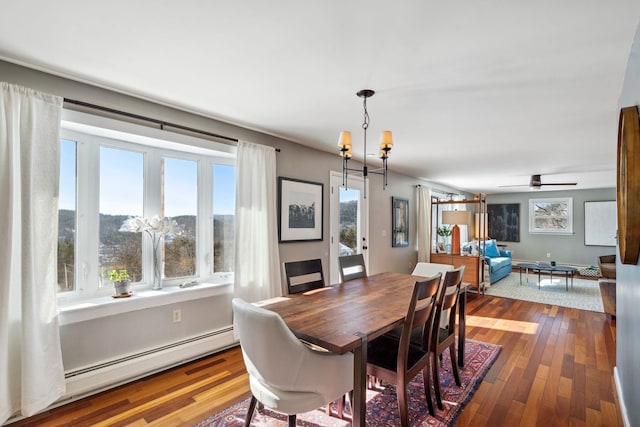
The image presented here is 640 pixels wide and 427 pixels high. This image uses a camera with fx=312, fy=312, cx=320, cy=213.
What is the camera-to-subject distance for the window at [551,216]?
849 centimetres

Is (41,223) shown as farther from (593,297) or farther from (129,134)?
(593,297)

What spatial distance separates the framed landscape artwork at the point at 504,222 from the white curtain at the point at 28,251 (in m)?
10.4

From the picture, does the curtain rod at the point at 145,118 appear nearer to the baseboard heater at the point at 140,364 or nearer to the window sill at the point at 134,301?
the window sill at the point at 134,301

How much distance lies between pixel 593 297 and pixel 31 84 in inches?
309

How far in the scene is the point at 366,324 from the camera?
170cm

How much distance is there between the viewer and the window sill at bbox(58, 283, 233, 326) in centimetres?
219

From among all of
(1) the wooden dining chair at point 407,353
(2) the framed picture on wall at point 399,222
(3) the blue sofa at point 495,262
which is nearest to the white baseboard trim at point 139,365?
(1) the wooden dining chair at point 407,353

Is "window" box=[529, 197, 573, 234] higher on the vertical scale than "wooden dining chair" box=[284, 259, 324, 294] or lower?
higher

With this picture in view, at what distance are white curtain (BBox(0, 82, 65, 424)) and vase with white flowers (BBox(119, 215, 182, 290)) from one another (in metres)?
0.57

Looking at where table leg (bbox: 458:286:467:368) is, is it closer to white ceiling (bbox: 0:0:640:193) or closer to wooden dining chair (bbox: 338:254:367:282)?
wooden dining chair (bbox: 338:254:367:282)

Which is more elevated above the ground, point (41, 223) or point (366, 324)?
point (41, 223)

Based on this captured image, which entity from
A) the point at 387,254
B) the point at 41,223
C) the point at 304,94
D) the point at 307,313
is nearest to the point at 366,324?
the point at 307,313

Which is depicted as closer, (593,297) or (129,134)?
(129,134)

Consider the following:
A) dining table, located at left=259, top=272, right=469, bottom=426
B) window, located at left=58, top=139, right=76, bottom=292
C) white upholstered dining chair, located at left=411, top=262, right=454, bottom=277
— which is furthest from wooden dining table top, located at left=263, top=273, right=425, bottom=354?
window, located at left=58, top=139, right=76, bottom=292
